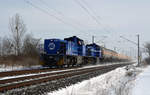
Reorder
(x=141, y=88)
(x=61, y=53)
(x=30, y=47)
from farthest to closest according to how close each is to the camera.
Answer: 1. (x=30, y=47)
2. (x=61, y=53)
3. (x=141, y=88)

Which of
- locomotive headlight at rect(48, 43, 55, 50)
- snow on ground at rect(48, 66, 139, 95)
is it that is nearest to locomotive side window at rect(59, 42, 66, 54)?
locomotive headlight at rect(48, 43, 55, 50)

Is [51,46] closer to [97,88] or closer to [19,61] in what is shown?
[19,61]

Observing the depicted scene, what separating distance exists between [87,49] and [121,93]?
79.8ft

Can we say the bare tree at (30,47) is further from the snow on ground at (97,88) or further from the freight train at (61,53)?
the snow on ground at (97,88)

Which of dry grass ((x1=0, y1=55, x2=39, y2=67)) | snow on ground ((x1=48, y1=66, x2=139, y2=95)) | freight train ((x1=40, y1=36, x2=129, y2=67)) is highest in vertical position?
freight train ((x1=40, y1=36, x2=129, y2=67))

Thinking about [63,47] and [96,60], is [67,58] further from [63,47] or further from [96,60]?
[96,60]

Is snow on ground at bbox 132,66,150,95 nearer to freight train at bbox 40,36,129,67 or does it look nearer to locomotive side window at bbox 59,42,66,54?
freight train at bbox 40,36,129,67

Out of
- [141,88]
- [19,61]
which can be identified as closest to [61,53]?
[19,61]

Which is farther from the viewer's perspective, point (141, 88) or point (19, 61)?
point (19, 61)

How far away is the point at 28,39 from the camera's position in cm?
4294

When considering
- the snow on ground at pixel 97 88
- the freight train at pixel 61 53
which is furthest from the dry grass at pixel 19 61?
the snow on ground at pixel 97 88

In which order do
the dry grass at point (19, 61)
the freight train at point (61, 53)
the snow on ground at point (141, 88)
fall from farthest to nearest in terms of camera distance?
1. the dry grass at point (19, 61)
2. the freight train at point (61, 53)
3. the snow on ground at point (141, 88)

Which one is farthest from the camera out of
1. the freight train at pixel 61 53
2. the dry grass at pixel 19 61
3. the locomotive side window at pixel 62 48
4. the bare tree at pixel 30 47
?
the bare tree at pixel 30 47

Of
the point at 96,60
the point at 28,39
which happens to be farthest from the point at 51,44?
the point at 28,39
